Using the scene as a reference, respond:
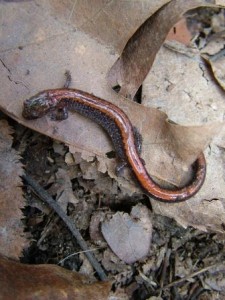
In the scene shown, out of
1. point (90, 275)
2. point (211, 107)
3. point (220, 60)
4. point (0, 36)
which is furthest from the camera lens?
point (220, 60)

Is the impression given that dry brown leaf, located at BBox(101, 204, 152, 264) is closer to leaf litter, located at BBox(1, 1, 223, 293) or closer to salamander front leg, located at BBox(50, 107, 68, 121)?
leaf litter, located at BBox(1, 1, 223, 293)

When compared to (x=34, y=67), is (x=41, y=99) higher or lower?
lower

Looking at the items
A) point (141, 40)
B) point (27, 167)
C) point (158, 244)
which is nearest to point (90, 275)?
point (158, 244)

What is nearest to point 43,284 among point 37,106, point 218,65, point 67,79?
point 37,106

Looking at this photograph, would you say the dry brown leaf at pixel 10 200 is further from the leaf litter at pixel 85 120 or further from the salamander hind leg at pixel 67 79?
the salamander hind leg at pixel 67 79

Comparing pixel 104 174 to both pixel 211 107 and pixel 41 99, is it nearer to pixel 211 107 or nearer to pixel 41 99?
pixel 41 99

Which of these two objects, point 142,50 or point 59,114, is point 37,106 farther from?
point 142,50

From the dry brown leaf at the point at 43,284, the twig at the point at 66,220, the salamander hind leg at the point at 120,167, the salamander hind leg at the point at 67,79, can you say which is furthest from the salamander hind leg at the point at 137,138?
the dry brown leaf at the point at 43,284
